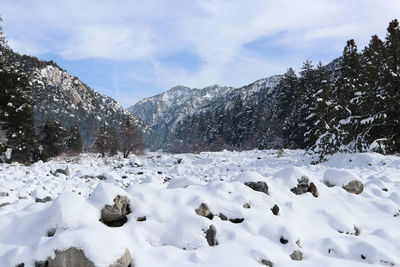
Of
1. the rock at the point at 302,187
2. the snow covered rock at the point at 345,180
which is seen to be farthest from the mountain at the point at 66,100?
the rock at the point at 302,187

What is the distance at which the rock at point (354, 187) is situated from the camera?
6418 mm

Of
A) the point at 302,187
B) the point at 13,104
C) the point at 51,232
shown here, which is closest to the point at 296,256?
the point at 302,187

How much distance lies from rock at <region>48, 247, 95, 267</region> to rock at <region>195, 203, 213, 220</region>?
185cm

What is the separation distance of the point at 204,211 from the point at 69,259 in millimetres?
2064

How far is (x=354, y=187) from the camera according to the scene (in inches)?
253

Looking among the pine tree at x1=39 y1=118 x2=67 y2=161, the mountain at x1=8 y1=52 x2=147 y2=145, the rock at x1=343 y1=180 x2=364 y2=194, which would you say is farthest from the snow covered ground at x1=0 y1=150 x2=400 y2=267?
the mountain at x1=8 y1=52 x2=147 y2=145

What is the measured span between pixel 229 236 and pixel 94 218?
1912 millimetres

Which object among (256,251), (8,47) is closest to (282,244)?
(256,251)

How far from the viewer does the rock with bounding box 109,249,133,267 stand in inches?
120

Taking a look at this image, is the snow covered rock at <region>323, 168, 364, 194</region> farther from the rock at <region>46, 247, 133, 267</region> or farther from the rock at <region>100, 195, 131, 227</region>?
the rock at <region>46, 247, 133, 267</region>

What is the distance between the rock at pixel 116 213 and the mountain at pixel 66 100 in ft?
367

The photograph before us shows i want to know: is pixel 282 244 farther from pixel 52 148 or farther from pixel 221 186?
pixel 52 148

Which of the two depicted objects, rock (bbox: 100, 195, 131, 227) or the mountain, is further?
the mountain

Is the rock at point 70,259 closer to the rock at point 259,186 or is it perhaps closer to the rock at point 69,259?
the rock at point 69,259
